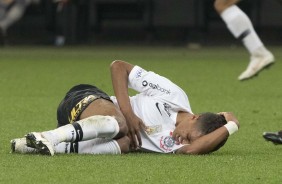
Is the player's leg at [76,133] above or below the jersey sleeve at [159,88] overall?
below

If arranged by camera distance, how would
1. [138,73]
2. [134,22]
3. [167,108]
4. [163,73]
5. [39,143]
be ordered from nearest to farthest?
[39,143] < [167,108] < [138,73] < [163,73] < [134,22]

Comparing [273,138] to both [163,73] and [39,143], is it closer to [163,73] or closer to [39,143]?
[39,143]

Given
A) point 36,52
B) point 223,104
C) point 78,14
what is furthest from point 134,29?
point 223,104

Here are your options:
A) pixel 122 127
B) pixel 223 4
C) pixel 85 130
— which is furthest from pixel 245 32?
pixel 85 130

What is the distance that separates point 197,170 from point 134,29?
2004cm

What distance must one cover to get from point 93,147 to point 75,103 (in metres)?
0.38

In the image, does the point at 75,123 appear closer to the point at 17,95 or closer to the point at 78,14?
the point at 17,95

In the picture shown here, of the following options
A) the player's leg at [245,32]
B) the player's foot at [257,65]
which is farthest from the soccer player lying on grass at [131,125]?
the player's leg at [245,32]

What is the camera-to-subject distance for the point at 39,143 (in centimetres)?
738

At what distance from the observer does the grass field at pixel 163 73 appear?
689 centimetres

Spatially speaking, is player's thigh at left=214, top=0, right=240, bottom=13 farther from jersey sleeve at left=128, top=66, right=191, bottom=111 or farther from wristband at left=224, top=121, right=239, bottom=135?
wristband at left=224, top=121, right=239, bottom=135

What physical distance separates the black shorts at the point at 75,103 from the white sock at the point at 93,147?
0.21m

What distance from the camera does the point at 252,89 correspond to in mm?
14930

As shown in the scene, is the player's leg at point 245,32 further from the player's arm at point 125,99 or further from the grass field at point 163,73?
Answer: the player's arm at point 125,99
